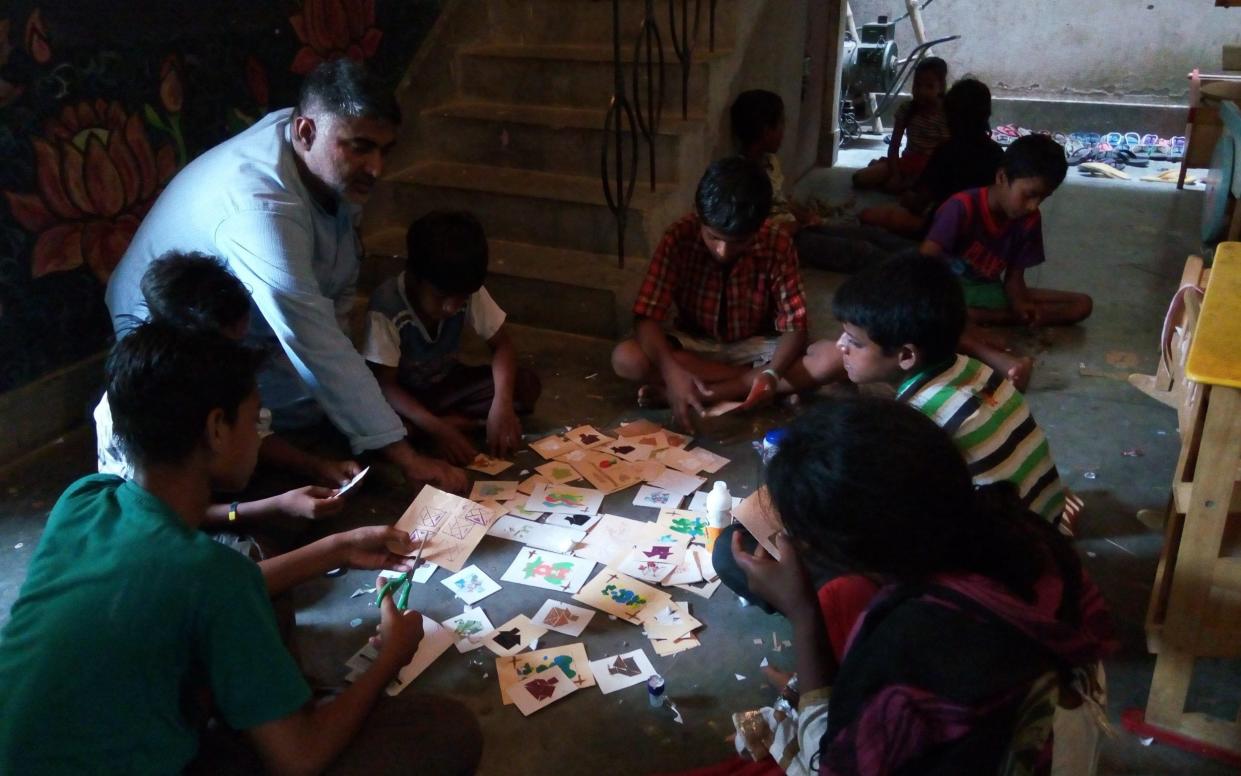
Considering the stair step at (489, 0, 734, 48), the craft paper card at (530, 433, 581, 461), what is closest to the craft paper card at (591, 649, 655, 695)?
the craft paper card at (530, 433, 581, 461)

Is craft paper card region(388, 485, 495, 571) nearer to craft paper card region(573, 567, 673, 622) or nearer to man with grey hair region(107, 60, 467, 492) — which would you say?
man with grey hair region(107, 60, 467, 492)

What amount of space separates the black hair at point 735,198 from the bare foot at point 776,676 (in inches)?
50.2

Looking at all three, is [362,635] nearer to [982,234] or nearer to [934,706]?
[934,706]

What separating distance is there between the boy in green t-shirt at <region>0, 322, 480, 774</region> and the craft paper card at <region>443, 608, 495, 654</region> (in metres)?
0.56

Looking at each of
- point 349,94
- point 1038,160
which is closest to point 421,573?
point 349,94

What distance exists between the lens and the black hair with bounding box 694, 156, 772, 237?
2.63 m

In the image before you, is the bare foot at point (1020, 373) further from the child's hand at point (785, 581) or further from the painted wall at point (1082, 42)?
the painted wall at point (1082, 42)

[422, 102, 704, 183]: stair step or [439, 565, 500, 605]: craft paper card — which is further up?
[422, 102, 704, 183]: stair step

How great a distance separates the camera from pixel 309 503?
79.7 inches

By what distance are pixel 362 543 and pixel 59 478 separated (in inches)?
53.8

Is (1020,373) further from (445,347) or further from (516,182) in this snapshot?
(516,182)

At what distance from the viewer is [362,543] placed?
1824 mm

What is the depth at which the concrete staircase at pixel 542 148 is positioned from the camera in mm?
3643

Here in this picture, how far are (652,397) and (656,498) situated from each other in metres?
0.59
